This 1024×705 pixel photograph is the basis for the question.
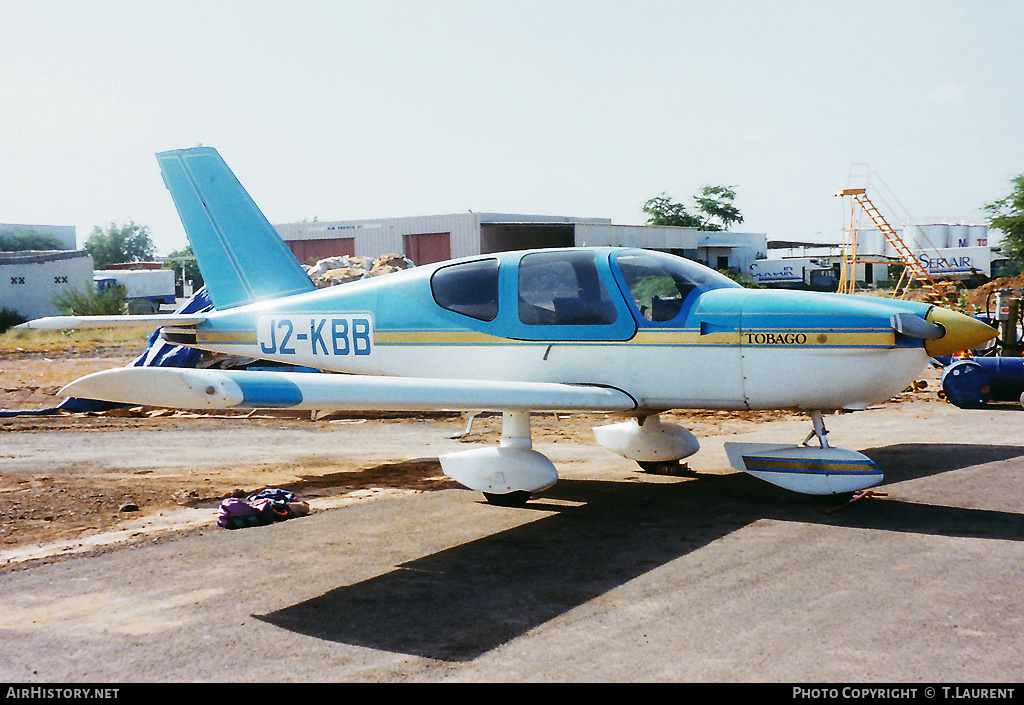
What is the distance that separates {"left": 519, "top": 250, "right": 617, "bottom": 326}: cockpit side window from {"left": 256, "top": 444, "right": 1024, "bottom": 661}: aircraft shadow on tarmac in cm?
170

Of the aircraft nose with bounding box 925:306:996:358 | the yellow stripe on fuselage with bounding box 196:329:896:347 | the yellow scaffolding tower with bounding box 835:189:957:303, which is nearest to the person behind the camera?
the aircraft nose with bounding box 925:306:996:358

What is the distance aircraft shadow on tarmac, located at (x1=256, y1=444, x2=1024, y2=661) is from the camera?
464 cm

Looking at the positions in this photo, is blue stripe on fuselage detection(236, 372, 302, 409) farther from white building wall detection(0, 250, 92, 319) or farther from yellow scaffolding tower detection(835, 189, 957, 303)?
white building wall detection(0, 250, 92, 319)

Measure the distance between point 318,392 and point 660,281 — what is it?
330cm

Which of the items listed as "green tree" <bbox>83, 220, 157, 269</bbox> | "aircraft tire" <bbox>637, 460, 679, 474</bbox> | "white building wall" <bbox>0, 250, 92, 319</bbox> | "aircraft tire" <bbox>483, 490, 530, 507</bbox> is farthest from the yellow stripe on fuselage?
"green tree" <bbox>83, 220, 157, 269</bbox>

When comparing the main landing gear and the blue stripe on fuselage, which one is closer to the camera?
the blue stripe on fuselage

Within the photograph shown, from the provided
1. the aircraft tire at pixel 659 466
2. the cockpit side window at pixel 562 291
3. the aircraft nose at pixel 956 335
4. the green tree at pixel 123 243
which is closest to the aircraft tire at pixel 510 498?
the cockpit side window at pixel 562 291

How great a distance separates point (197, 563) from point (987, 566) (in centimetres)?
524

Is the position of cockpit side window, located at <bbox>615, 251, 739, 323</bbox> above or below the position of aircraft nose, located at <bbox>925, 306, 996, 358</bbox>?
above

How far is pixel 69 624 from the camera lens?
15.7 feet

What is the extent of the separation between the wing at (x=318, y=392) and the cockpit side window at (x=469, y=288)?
1.05 metres

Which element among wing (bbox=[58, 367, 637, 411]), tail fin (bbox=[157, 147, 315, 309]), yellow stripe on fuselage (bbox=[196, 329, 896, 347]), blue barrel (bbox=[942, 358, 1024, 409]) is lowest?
blue barrel (bbox=[942, 358, 1024, 409])
